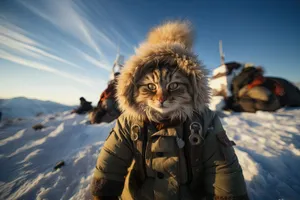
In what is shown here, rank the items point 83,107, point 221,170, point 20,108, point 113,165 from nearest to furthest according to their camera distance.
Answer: point 221,170 → point 113,165 → point 83,107 → point 20,108

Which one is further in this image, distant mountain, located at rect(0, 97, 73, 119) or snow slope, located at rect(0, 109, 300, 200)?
distant mountain, located at rect(0, 97, 73, 119)

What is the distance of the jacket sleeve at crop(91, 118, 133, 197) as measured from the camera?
109 centimetres

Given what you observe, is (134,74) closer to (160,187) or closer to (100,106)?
(160,187)

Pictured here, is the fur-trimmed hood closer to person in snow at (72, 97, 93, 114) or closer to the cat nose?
the cat nose

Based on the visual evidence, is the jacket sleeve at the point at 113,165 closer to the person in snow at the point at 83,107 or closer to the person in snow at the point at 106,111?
the person in snow at the point at 106,111

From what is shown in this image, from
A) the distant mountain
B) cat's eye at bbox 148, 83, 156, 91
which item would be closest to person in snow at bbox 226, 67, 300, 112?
cat's eye at bbox 148, 83, 156, 91

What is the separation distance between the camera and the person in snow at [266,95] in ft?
16.3

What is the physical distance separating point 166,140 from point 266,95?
19.2ft

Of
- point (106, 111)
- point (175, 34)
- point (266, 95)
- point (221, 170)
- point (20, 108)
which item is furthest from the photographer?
point (20, 108)

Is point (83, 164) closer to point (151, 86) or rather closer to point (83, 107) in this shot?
point (151, 86)

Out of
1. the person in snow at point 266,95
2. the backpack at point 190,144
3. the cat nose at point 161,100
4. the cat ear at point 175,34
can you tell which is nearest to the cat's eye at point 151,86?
the cat nose at point 161,100

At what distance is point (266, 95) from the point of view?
4953 millimetres

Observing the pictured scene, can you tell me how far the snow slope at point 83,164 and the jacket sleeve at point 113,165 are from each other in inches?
31.9

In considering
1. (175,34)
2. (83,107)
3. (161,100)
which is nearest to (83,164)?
(161,100)
